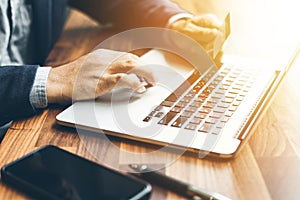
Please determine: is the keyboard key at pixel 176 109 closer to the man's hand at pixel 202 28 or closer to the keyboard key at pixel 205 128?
the keyboard key at pixel 205 128

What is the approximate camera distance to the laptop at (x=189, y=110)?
670mm

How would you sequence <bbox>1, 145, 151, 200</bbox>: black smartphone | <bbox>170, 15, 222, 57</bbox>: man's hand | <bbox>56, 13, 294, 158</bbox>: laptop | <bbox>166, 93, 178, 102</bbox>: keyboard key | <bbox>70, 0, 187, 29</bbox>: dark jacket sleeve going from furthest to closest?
<bbox>70, 0, 187, 29</bbox>: dark jacket sleeve → <bbox>170, 15, 222, 57</bbox>: man's hand → <bbox>166, 93, 178, 102</bbox>: keyboard key → <bbox>56, 13, 294, 158</bbox>: laptop → <bbox>1, 145, 151, 200</bbox>: black smartphone

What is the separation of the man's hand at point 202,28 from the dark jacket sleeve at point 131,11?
6 cm

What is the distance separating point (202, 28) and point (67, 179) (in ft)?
1.97

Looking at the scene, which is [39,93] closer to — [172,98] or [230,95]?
[172,98]

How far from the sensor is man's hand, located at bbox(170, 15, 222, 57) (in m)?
1.02

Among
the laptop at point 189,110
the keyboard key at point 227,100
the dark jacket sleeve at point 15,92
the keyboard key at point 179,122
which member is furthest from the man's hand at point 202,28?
the dark jacket sleeve at point 15,92

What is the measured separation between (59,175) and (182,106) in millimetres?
266

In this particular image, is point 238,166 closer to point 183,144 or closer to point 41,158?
point 183,144

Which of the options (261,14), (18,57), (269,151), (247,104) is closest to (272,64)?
(247,104)

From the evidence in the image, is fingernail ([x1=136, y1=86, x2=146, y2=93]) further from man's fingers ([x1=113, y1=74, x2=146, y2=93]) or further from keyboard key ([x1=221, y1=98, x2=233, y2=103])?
keyboard key ([x1=221, y1=98, x2=233, y2=103])

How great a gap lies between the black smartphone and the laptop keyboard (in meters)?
0.16

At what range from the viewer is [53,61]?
1.03m

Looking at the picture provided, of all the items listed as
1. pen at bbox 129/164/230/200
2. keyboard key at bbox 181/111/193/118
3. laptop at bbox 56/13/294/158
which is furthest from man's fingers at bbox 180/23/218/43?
pen at bbox 129/164/230/200
